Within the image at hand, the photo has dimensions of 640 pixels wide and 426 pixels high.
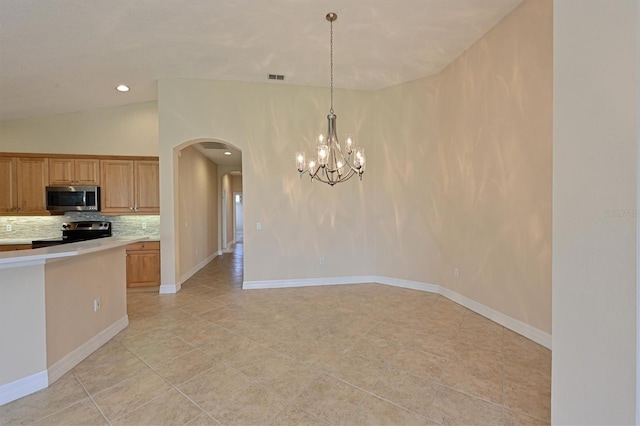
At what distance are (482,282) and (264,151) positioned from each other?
383 cm

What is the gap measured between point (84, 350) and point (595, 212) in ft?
12.6

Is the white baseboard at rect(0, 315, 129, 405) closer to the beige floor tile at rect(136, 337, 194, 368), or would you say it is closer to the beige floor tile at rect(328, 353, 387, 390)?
the beige floor tile at rect(136, 337, 194, 368)

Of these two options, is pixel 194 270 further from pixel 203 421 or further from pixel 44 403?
pixel 203 421

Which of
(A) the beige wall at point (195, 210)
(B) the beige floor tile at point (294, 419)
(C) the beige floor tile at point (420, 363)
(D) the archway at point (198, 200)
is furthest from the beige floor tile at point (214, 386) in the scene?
(A) the beige wall at point (195, 210)

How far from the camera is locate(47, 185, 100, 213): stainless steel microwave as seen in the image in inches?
195

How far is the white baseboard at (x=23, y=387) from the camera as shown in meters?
2.09

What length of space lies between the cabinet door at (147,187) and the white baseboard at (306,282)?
86.0 inches

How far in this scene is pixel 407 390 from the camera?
220cm

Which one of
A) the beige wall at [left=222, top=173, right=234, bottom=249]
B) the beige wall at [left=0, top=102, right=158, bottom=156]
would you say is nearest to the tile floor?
the beige wall at [left=0, top=102, right=158, bottom=156]

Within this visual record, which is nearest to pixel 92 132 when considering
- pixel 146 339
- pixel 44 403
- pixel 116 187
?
pixel 116 187

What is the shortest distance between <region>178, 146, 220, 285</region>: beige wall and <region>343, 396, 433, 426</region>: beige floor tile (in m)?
4.01

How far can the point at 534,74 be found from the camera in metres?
3.00

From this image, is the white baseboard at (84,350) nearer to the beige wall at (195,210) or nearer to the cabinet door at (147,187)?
the beige wall at (195,210)

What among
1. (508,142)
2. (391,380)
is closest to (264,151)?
(508,142)
